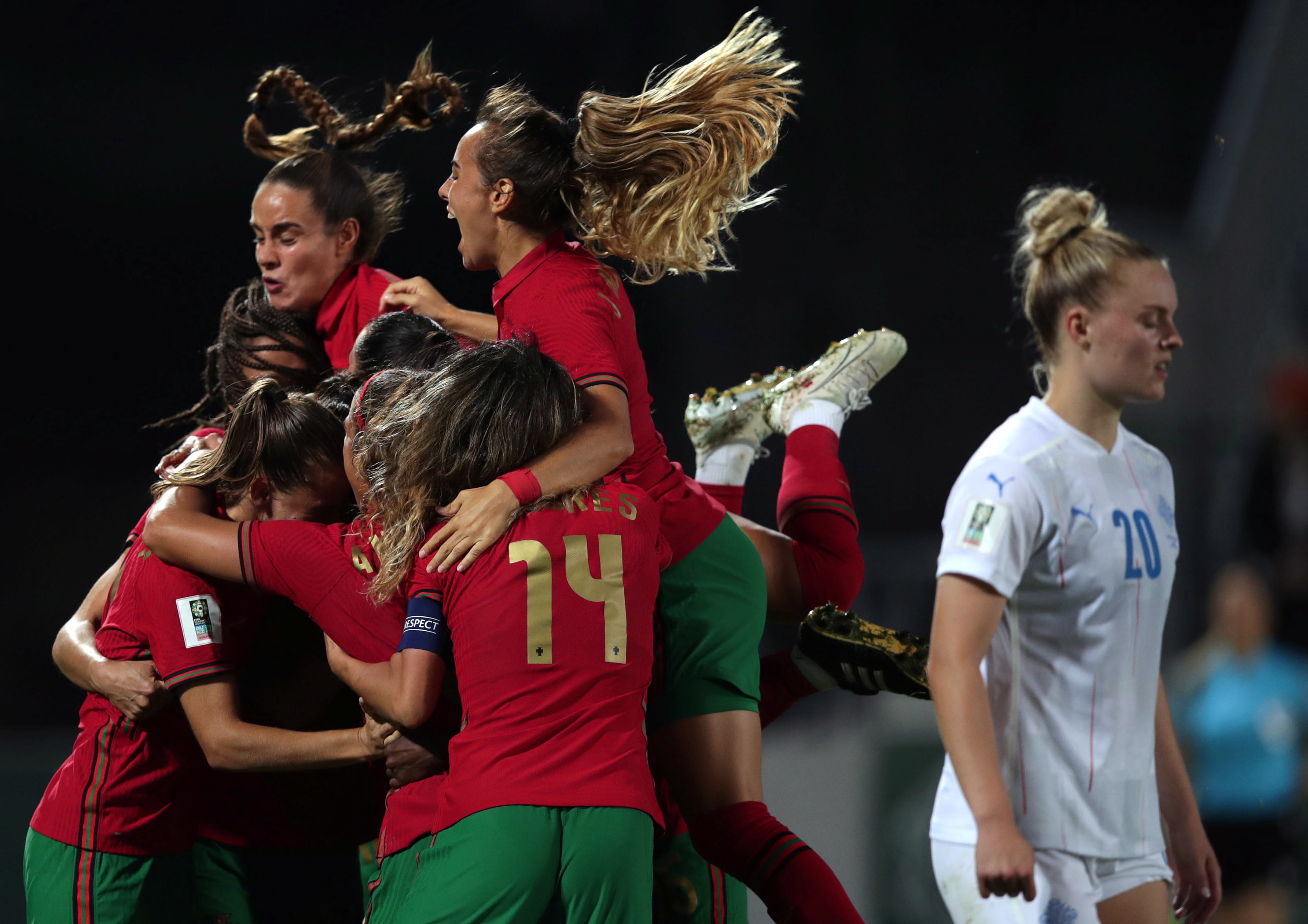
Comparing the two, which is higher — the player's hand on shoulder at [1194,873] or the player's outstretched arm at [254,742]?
the player's hand on shoulder at [1194,873]

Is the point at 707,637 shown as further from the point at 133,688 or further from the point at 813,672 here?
the point at 133,688

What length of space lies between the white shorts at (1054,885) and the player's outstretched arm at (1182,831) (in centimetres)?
13

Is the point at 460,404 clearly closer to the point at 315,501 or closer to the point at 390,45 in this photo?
the point at 315,501

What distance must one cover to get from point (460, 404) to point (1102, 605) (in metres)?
0.96

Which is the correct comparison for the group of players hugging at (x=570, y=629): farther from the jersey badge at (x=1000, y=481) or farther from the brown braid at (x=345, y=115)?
the brown braid at (x=345, y=115)

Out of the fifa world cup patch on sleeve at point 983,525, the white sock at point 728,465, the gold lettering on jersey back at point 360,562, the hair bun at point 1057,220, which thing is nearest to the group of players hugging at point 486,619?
the gold lettering on jersey back at point 360,562

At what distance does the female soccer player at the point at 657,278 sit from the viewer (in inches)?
79.7

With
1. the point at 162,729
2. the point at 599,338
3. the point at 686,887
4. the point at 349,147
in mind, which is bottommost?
the point at 686,887

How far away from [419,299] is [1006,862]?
1414 millimetres

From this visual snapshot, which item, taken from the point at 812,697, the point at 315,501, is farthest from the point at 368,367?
the point at 812,697

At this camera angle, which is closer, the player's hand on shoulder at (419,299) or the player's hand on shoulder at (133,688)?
the player's hand on shoulder at (133,688)

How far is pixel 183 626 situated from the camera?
1.97 m

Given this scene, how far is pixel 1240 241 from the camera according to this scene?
5.63 metres

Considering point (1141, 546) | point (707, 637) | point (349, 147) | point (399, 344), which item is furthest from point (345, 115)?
point (1141, 546)
